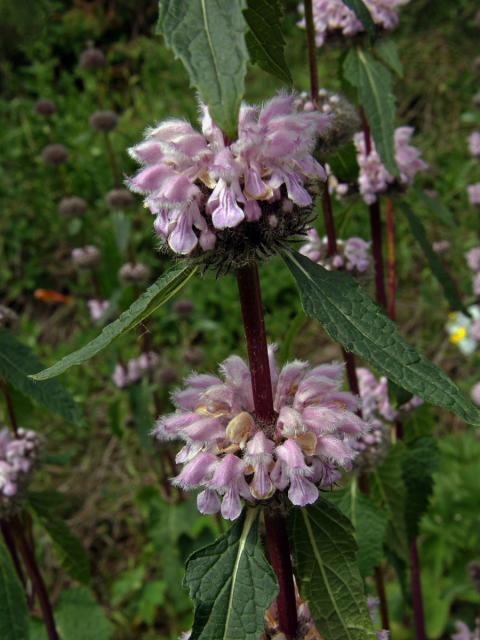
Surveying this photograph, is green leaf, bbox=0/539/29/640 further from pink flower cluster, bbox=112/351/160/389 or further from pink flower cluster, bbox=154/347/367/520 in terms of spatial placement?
pink flower cluster, bbox=112/351/160/389

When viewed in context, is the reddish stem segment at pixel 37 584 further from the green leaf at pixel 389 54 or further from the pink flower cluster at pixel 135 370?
the green leaf at pixel 389 54

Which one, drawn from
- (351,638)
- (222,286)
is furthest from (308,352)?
(351,638)

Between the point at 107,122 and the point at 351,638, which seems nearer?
the point at 351,638

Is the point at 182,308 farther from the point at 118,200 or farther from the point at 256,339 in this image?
the point at 256,339

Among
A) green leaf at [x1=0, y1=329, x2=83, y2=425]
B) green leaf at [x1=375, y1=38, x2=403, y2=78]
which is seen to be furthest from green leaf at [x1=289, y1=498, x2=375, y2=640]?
green leaf at [x1=375, y1=38, x2=403, y2=78]

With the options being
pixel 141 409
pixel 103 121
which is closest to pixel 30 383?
pixel 141 409

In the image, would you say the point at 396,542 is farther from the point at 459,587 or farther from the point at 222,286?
the point at 222,286

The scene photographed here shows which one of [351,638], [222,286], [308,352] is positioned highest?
[222,286]
